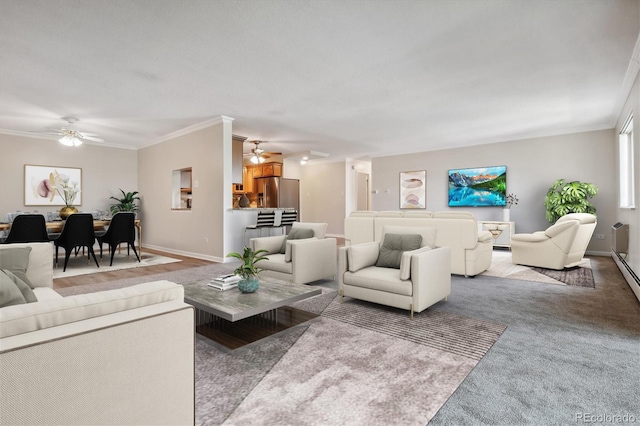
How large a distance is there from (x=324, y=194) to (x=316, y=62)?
7.21 metres

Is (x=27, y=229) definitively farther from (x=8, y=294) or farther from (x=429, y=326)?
(x=429, y=326)

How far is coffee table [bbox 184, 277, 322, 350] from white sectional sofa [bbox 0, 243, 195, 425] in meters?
0.94

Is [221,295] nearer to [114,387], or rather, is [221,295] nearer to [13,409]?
[114,387]

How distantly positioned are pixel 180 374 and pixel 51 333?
0.42 meters

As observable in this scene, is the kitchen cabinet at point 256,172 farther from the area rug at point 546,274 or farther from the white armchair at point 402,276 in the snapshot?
the white armchair at point 402,276

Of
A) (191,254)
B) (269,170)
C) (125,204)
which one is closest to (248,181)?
(269,170)

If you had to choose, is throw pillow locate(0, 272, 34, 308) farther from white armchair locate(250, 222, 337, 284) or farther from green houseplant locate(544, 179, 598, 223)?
green houseplant locate(544, 179, 598, 223)

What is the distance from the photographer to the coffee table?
2.25 metres

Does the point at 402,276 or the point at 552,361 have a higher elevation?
the point at 402,276

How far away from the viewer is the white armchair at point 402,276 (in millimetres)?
2885

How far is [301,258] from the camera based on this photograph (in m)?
3.86

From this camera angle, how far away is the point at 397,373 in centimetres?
197

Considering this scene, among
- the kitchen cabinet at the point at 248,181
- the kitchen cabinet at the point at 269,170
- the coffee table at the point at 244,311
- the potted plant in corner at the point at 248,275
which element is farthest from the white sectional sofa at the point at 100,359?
the kitchen cabinet at the point at 248,181

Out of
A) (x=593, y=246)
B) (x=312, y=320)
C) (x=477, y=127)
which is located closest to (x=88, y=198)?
(x=312, y=320)
